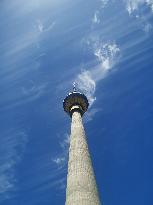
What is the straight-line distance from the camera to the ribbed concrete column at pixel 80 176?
21484 millimetres

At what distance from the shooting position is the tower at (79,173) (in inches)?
847

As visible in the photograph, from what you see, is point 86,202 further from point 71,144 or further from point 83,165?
point 71,144

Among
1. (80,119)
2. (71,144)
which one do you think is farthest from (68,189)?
(80,119)

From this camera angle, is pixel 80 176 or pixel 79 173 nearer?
pixel 80 176

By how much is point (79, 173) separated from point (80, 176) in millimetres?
356

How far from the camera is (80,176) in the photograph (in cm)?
2322

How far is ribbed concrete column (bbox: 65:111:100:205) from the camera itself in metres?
21.5

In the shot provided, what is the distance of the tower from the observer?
21516 millimetres

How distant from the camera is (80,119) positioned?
3228 centimetres

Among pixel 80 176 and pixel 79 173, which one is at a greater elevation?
pixel 79 173

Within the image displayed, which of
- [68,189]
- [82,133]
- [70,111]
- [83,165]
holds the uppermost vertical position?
[70,111]

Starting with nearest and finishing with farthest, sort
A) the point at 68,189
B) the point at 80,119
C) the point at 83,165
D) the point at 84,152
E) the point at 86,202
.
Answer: the point at 86,202 → the point at 68,189 → the point at 83,165 → the point at 84,152 → the point at 80,119

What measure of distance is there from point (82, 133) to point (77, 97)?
8.06m

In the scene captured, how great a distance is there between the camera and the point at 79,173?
23.5 metres
